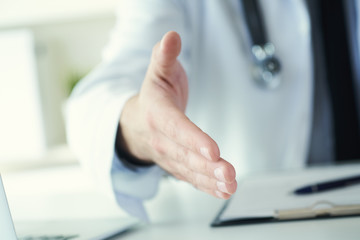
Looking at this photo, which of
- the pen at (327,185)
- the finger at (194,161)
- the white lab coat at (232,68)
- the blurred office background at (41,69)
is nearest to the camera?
the finger at (194,161)

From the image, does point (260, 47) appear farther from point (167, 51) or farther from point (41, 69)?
point (41, 69)

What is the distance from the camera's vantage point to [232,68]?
2.62 ft

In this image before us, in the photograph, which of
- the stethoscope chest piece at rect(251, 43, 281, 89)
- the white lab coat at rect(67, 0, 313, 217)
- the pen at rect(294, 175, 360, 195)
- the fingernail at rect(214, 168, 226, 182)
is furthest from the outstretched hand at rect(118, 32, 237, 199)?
the stethoscope chest piece at rect(251, 43, 281, 89)

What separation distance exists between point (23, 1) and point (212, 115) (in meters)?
3.04

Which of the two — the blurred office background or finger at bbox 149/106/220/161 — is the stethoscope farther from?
the blurred office background

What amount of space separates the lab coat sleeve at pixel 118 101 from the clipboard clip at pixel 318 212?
0.45 feet

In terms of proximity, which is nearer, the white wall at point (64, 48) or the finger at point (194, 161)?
the finger at point (194, 161)

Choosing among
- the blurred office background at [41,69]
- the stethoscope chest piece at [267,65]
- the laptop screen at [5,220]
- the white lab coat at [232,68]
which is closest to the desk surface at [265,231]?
the laptop screen at [5,220]

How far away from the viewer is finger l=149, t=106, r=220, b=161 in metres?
0.28

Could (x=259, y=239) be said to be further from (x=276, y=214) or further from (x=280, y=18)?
(x=280, y=18)

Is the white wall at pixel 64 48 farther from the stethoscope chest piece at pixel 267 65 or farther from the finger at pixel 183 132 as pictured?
the finger at pixel 183 132

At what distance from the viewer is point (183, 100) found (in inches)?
15.5

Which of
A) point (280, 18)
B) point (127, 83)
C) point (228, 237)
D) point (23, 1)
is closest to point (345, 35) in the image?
point (280, 18)

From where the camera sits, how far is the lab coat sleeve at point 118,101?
47 cm
